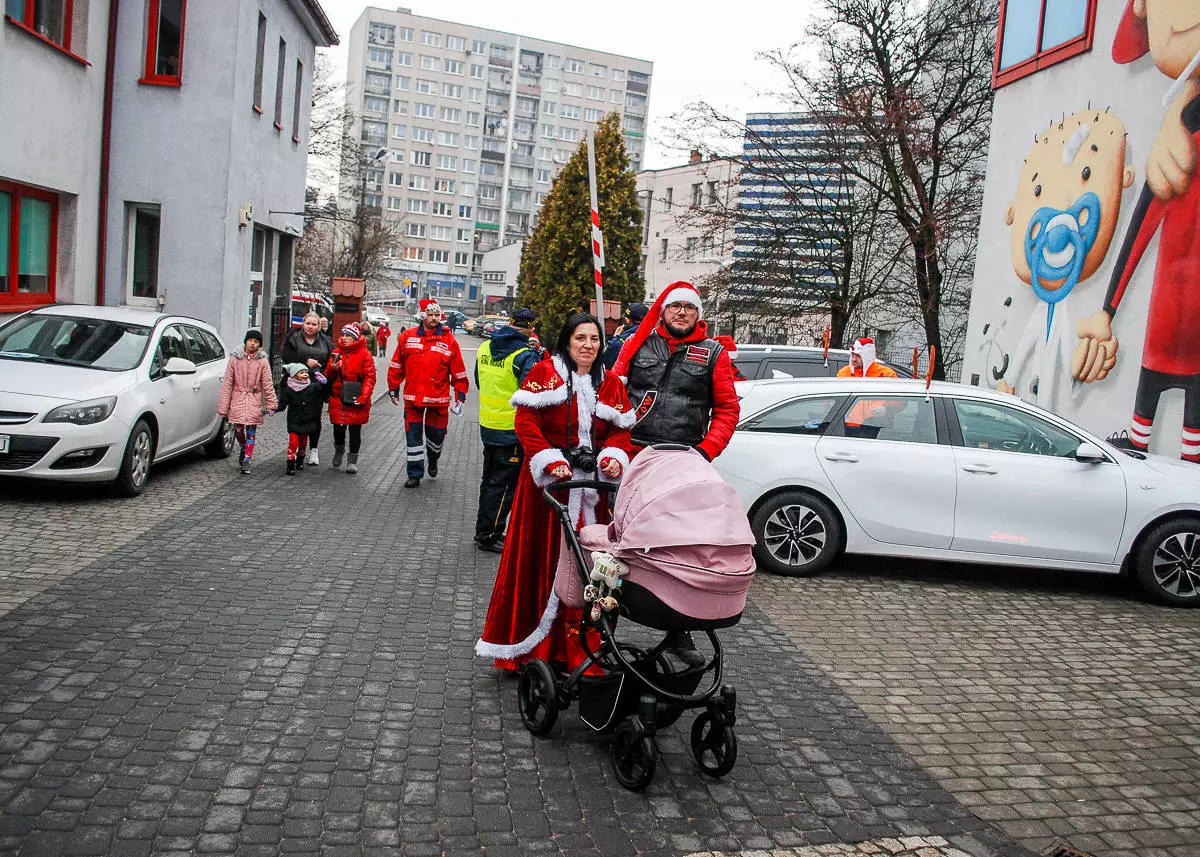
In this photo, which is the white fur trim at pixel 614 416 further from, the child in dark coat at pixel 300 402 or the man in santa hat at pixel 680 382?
the child in dark coat at pixel 300 402

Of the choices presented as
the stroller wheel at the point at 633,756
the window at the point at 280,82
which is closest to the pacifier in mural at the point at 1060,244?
the stroller wheel at the point at 633,756

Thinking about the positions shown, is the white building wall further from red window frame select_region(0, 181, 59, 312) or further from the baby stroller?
red window frame select_region(0, 181, 59, 312)

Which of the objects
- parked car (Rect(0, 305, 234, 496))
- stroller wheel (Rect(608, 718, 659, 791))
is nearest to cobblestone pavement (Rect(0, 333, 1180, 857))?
stroller wheel (Rect(608, 718, 659, 791))

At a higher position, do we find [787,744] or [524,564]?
[524,564]

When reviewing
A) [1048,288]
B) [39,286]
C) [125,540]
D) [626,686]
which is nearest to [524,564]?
[626,686]

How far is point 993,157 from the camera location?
631 inches

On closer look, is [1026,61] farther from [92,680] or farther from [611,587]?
[92,680]

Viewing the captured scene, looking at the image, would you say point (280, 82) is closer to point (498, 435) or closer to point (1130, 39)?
point (498, 435)

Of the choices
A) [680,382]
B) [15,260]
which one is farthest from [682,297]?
[15,260]

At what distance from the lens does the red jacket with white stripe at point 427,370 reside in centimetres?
1147

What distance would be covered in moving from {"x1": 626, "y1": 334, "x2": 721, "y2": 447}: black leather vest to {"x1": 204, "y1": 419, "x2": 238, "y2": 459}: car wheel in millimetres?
7510

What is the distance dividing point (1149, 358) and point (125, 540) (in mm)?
10111

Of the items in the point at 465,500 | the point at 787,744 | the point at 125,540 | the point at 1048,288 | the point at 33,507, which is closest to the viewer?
the point at 787,744

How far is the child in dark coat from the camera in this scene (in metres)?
11.8
